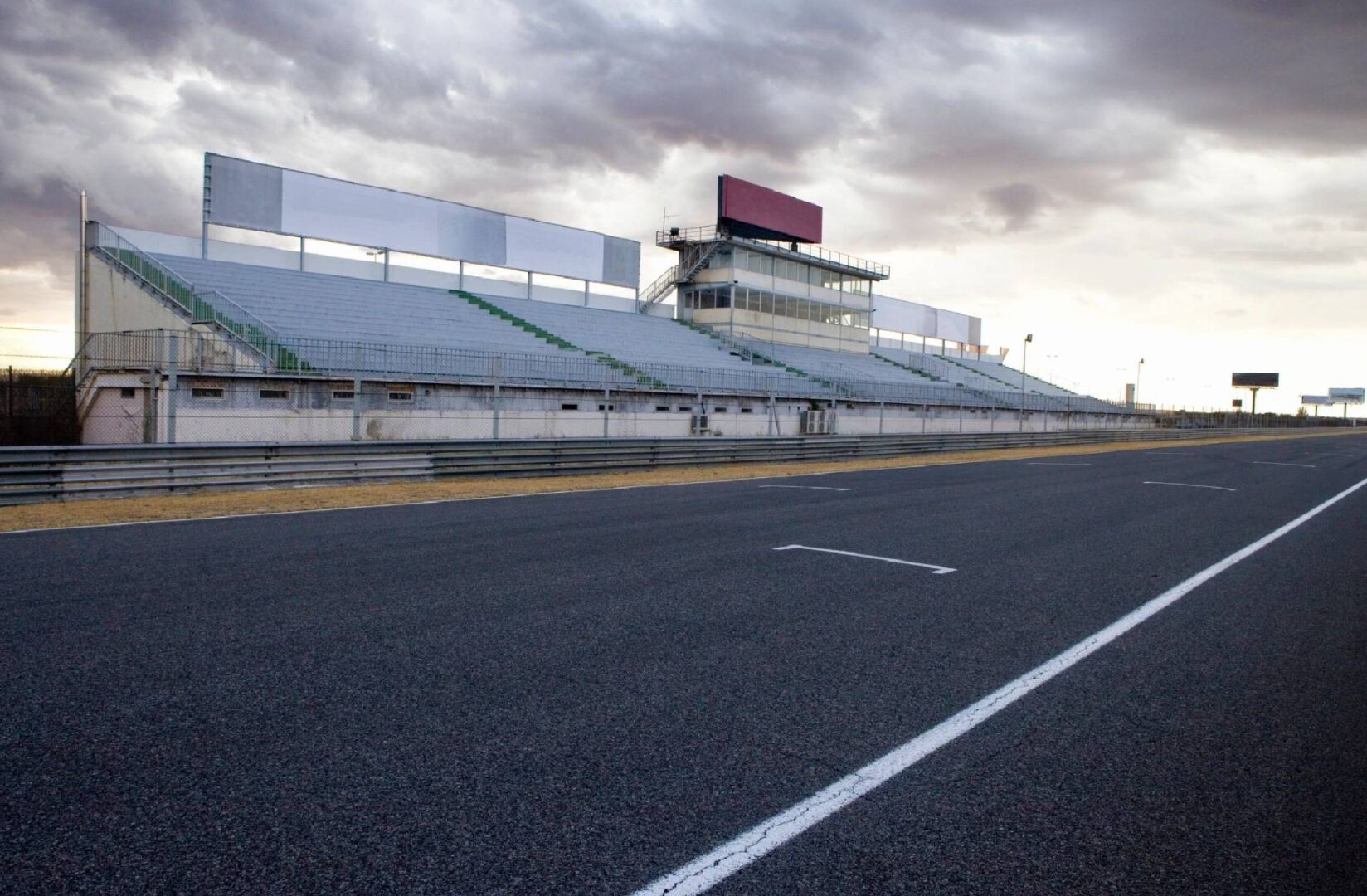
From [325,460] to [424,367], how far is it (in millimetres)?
11299

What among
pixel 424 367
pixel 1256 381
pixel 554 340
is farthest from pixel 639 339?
pixel 1256 381

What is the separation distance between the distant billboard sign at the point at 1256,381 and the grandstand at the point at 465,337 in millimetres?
69556

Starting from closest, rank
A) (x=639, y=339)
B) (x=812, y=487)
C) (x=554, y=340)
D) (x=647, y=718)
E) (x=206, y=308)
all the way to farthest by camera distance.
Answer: (x=647, y=718)
(x=812, y=487)
(x=206, y=308)
(x=554, y=340)
(x=639, y=339)

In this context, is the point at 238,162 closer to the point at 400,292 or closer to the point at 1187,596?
the point at 400,292

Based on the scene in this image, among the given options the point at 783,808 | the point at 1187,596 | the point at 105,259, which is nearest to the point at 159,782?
the point at 783,808

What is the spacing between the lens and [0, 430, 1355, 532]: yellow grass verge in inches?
422

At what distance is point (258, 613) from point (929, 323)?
75572 mm

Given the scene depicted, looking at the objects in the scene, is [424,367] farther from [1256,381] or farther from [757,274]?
[1256,381]

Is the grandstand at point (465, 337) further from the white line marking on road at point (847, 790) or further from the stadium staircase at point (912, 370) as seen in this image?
the white line marking on road at point (847, 790)

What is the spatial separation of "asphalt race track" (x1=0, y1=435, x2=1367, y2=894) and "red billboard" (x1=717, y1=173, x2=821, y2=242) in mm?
43859

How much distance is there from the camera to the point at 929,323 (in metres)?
76.8

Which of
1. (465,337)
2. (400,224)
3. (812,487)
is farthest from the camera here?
(400,224)

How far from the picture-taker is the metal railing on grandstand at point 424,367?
68.7 ft

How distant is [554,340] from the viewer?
3612 cm
